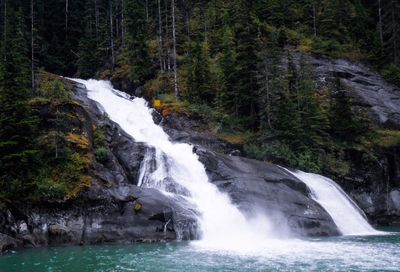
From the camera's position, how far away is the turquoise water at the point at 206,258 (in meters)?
16.6

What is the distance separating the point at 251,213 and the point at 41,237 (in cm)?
1208

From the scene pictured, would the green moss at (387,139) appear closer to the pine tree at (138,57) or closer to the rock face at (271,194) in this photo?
the rock face at (271,194)

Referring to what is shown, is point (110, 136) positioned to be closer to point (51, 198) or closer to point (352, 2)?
point (51, 198)

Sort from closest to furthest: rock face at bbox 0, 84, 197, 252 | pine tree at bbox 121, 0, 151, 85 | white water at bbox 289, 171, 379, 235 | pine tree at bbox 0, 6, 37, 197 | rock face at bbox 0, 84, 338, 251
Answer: rock face at bbox 0, 84, 197, 252, rock face at bbox 0, 84, 338, 251, pine tree at bbox 0, 6, 37, 197, white water at bbox 289, 171, 379, 235, pine tree at bbox 121, 0, 151, 85

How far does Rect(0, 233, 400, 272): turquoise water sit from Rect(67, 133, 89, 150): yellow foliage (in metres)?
7.40

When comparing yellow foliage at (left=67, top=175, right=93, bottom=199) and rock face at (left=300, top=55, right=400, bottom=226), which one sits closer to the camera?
yellow foliage at (left=67, top=175, right=93, bottom=199)

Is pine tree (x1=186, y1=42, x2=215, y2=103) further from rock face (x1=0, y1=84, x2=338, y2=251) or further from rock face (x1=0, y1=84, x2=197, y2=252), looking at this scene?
rock face (x1=0, y1=84, x2=197, y2=252)

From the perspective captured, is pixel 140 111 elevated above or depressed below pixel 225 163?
above

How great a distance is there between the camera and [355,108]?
1738 inches

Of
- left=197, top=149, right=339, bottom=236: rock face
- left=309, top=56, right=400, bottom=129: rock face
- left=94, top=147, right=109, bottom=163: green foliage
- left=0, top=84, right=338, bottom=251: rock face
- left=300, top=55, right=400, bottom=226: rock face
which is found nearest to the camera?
left=0, top=84, right=338, bottom=251: rock face

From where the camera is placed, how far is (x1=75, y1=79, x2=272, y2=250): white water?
81.2ft

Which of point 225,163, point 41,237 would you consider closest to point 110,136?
point 225,163

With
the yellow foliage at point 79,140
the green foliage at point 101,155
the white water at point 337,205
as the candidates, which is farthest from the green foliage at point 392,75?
the yellow foliage at point 79,140

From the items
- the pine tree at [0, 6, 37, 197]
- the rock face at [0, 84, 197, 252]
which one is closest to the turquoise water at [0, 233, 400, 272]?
the rock face at [0, 84, 197, 252]
